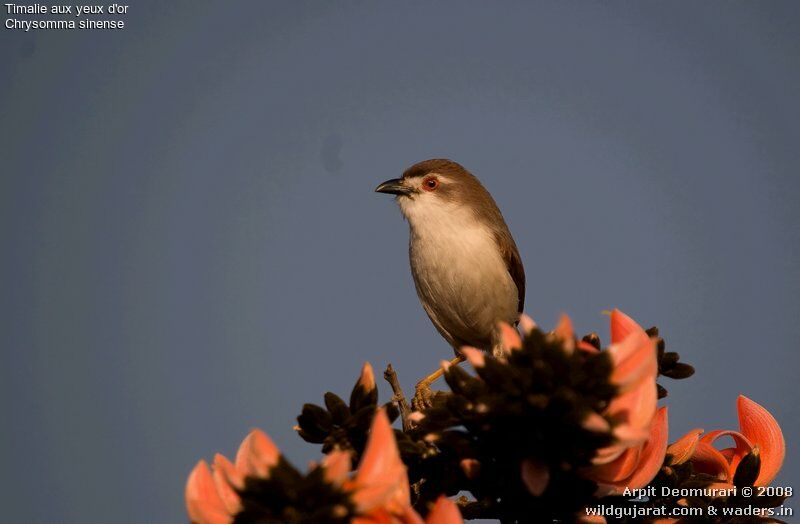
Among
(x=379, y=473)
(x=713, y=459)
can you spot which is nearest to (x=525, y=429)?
(x=379, y=473)

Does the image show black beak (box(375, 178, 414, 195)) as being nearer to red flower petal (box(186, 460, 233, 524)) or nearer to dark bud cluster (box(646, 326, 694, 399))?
dark bud cluster (box(646, 326, 694, 399))

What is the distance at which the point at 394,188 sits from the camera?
832 cm

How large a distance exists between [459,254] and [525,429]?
568 cm

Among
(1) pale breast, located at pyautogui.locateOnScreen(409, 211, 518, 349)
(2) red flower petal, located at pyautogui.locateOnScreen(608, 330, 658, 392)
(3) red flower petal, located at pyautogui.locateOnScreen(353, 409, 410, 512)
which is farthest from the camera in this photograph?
(1) pale breast, located at pyautogui.locateOnScreen(409, 211, 518, 349)

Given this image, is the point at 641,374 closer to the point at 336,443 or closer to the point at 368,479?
the point at 368,479

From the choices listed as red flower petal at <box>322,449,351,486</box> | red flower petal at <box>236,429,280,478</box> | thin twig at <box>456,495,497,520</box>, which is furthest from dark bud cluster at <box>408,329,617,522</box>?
red flower petal at <box>236,429,280,478</box>

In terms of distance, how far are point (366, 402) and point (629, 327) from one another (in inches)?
34.2

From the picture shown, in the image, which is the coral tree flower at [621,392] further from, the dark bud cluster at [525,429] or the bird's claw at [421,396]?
the bird's claw at [421,396]

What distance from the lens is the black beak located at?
27.2ft

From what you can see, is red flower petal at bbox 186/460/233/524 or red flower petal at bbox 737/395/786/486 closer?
red flower petal at bbox 186/460/233/524

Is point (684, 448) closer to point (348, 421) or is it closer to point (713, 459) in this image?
point (713, 459)

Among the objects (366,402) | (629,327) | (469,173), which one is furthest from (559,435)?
(469,173)

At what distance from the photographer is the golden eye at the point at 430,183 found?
326 inches

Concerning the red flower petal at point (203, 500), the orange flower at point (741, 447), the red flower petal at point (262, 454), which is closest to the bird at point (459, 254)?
the orange flower at point (741, 447)
